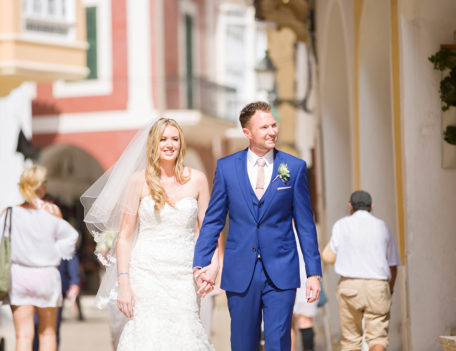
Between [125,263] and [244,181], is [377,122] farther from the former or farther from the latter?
[244,181]

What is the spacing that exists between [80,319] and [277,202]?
14620 mm

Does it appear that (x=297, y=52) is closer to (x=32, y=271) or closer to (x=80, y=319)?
(x=80, y=319)

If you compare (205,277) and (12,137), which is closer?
(205,277)

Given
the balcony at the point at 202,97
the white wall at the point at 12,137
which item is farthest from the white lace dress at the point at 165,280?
the balcony at the point at 202,97

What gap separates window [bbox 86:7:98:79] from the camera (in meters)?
28.1

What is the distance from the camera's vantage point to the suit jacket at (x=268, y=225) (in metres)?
6.20

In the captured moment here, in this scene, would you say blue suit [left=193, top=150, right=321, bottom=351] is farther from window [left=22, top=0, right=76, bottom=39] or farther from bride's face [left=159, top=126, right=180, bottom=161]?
window [left=22, top=0, right=76, bottom=39]

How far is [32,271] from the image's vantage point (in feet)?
30.2

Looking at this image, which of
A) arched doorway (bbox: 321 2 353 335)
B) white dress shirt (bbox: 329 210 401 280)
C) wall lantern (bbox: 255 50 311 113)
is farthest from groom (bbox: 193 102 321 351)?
wall lantern (bbox: 255 50 311 113)

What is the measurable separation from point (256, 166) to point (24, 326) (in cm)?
357

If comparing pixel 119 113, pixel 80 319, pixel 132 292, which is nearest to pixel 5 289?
pixel 132 292

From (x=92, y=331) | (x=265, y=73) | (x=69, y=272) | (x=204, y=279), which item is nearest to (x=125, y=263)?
(x=204, y=279)

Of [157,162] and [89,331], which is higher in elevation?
[157,162]

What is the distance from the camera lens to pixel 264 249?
245 inches
